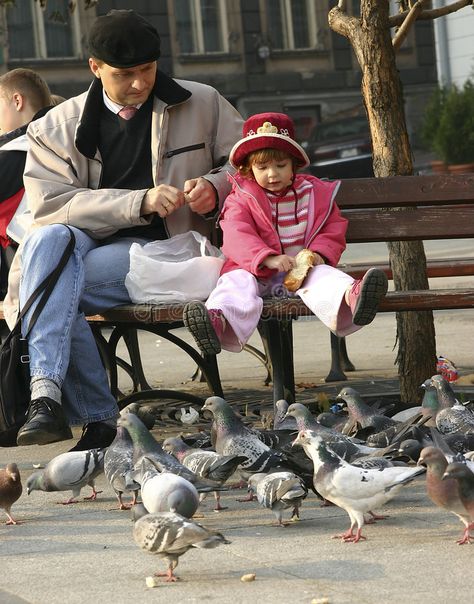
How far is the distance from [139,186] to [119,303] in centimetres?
61

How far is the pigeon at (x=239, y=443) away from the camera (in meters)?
4.61

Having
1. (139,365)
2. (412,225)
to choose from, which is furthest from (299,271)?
(139,365)

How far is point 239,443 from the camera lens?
4.70m

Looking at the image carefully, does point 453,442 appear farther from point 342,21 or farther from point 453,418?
point 342,21

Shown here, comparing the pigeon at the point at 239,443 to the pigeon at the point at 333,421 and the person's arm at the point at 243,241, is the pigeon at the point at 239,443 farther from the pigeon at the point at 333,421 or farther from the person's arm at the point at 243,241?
the person's arm at the point at 243,241

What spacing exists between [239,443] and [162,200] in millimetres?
1308

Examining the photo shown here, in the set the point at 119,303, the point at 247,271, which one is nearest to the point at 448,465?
the point at 247,271

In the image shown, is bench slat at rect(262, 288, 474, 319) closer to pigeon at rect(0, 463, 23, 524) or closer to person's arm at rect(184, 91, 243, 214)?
person's arm at rect(184, 91, 243, 214)

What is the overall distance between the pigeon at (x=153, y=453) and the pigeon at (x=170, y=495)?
0.46 ft

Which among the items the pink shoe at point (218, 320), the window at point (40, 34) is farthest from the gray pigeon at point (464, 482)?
the window at point (40, 34)

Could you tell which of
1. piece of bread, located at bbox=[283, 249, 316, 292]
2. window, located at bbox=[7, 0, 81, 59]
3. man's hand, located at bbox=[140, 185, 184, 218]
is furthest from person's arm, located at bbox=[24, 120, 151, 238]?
window, located at bbox=[7, 0, 81, 59]

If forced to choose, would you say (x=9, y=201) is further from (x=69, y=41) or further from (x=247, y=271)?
(x=69, y=41)

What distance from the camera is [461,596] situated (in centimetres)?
344

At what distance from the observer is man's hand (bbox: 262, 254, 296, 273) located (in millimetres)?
5439
